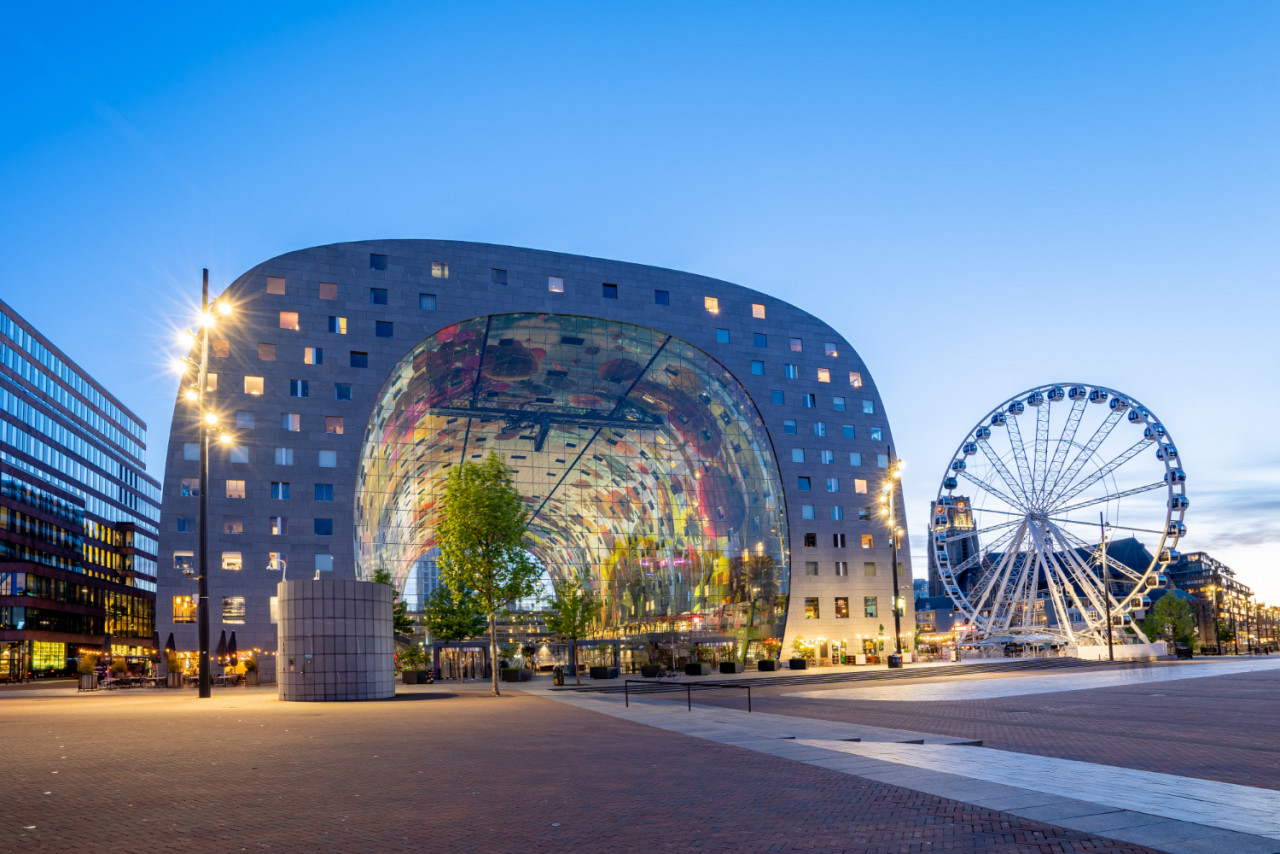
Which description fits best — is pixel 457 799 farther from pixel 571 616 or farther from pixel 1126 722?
pixel 571 616

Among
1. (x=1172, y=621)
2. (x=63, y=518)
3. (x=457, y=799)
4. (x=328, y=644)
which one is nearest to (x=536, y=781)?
(x=457, y=799)

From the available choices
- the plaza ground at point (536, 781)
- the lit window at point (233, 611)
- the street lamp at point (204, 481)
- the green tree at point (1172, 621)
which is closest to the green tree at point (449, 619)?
the lit window at point (233, 611)

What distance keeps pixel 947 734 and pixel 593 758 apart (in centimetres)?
849

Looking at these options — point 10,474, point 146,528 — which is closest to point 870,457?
point 10,474

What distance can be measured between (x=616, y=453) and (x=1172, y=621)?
112 m

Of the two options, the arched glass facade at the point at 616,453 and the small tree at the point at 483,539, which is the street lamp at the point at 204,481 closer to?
the small tree at the point at 483,539

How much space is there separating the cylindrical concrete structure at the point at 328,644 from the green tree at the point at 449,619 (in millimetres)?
29519

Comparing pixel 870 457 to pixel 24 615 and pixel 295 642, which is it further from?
pixel 24 615

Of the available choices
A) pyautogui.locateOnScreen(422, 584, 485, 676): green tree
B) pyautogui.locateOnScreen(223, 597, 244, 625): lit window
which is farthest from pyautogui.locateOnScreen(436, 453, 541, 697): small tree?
pyautogui.locateOnScreen(223, 597, 244, 625): lit window

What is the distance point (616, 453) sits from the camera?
92.9 meters

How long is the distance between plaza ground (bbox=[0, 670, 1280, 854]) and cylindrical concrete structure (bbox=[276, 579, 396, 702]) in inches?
368

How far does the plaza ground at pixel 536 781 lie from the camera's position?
10.1 meters

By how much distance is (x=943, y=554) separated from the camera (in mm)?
80062

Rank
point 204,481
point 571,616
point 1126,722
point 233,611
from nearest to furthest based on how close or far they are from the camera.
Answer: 1. point 1126,722
2. point 204,481
3. point 233,611
4. point 571,616
